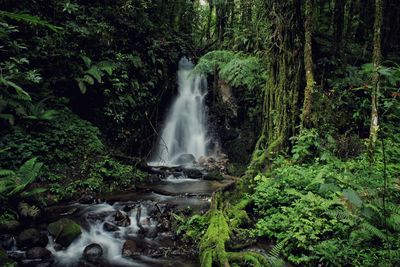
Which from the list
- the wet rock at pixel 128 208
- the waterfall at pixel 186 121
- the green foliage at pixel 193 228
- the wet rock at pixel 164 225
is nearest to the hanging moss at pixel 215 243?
the green foliage at pixel 193 228

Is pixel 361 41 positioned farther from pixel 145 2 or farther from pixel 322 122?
pixel 145 2

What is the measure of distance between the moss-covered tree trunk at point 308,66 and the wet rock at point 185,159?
680cm

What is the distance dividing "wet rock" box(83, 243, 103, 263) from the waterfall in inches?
312

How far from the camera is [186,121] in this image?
15.0 meters

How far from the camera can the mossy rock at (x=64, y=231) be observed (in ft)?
19.9

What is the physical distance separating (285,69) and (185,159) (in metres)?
6.67

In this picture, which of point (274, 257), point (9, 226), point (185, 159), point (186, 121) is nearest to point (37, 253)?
point (9, 226)

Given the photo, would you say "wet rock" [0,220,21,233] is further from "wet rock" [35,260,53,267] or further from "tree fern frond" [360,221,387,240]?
"tree fern frond" [360,221,387,240]

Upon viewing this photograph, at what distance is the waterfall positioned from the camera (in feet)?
47.1

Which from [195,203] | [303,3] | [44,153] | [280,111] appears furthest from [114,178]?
[303,3]

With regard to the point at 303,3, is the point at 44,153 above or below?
below

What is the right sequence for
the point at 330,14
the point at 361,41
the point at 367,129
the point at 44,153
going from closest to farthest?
the point at 367,129, the point at 44,153, the point at 361,41, the point at 330,14

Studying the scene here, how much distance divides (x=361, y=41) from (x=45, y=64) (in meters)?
12.3

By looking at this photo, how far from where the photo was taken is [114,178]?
984 cm
